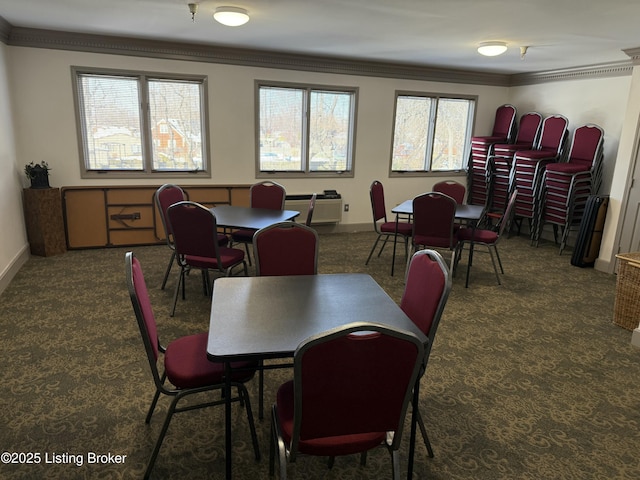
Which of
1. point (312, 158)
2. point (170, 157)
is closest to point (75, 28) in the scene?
point (170, 157)

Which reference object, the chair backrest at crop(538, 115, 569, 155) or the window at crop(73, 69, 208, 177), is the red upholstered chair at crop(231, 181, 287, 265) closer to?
the window at crop(73, 69, 208, 177)

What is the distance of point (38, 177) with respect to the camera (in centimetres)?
475

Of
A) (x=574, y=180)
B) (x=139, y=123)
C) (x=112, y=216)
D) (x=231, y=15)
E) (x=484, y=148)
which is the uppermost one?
(x=231, y=15)

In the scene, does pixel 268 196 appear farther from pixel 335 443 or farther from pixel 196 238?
pixel 335 443

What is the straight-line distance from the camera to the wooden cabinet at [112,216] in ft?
16.9

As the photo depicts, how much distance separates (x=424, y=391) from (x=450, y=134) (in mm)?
5388

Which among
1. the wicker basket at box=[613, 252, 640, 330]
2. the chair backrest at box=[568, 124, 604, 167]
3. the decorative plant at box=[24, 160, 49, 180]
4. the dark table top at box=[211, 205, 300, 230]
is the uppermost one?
the chair backrest at box=[568, 124, 604, 167]

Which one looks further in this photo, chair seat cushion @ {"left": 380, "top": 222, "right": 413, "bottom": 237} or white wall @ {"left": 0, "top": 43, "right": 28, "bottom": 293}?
chair seat cushion @ {"left": 380, "top": 222, "right": 413, "bottom": 237}

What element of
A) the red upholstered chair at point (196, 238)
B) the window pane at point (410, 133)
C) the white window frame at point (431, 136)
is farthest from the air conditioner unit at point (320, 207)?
the red upholstered chair at point (196, 238)

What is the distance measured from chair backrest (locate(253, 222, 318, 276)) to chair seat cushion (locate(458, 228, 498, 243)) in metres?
2.38

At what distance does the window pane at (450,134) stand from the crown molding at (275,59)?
377 millimetres

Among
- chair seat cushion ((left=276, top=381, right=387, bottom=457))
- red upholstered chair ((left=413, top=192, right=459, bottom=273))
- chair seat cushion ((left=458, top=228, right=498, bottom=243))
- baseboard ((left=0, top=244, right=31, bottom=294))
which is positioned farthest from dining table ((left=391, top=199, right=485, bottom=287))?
baseboard ((left=0, top=244, right=31, bottom=294))

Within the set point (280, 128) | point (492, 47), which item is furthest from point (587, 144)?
point (280, 128)

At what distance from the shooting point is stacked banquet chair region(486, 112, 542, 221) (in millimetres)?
6355
